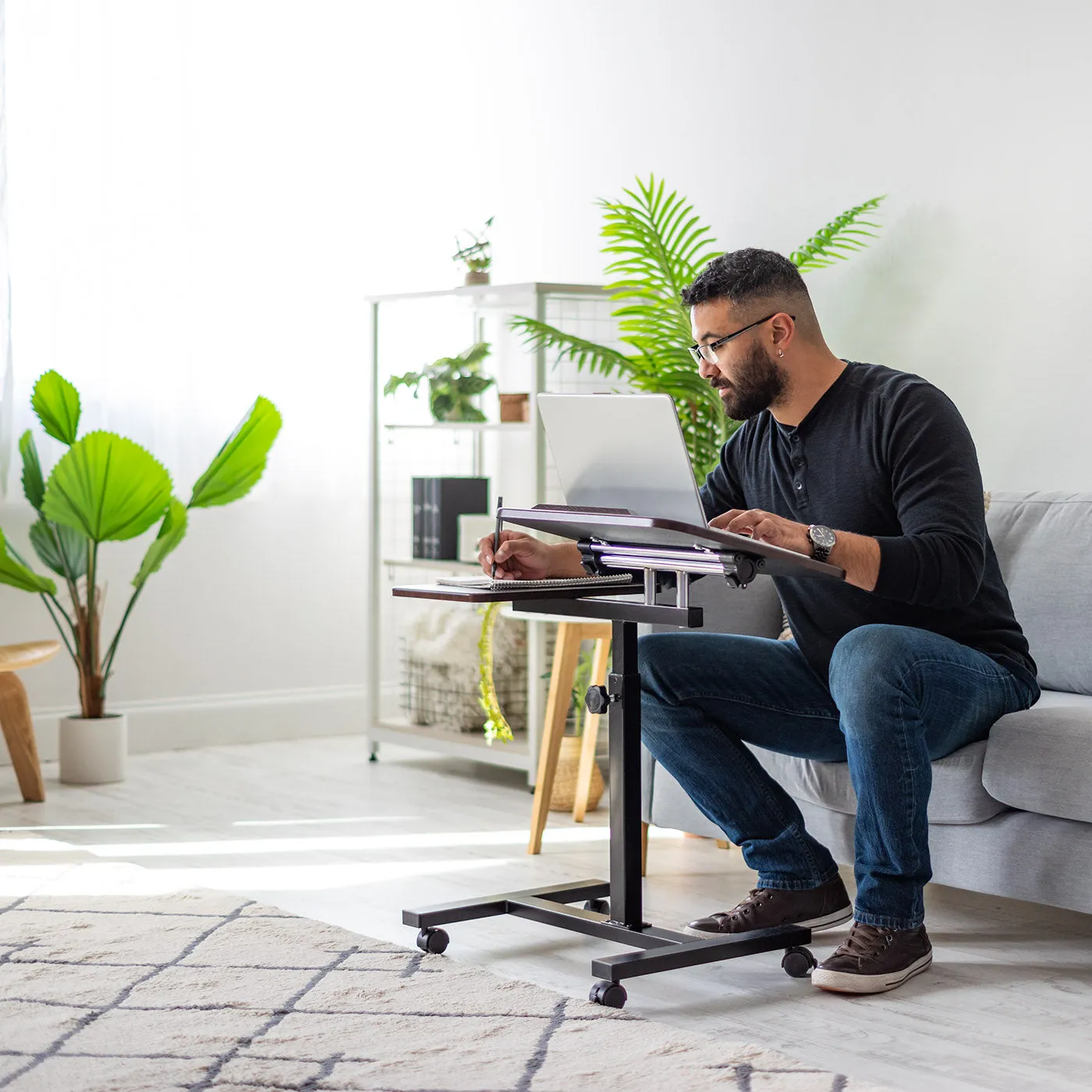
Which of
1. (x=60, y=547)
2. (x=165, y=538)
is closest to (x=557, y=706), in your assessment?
(x=165, y=538)

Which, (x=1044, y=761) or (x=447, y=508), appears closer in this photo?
(x=1044, y=761)

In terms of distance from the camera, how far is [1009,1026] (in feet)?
6.88

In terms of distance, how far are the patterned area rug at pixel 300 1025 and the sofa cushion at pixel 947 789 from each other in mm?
632

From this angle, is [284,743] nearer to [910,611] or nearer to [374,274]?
[374,274]

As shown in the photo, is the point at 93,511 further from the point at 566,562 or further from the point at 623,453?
the point at 623,453

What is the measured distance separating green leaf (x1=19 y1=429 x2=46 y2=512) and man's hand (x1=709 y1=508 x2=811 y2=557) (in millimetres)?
2367

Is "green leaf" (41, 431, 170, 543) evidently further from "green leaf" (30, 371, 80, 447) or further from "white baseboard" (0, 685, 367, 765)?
"white baseboard" (0, 685, 367, 765)

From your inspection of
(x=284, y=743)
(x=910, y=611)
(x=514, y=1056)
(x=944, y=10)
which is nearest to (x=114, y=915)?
(x=514, y=1056)

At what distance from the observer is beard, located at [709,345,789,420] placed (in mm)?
2381

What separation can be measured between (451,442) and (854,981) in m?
2.67

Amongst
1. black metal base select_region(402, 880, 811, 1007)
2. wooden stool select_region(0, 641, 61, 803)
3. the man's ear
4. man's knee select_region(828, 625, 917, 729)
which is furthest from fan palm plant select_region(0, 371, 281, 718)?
man's knee select_region(828, 625, 917, 729)

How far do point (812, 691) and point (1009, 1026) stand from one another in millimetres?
571

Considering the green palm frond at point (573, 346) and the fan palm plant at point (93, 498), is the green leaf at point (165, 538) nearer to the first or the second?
the fan palm plant at point (93, 498)

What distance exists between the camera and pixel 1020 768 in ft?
7.67
